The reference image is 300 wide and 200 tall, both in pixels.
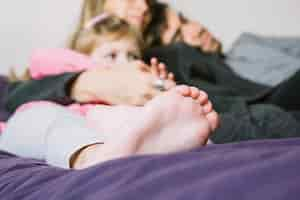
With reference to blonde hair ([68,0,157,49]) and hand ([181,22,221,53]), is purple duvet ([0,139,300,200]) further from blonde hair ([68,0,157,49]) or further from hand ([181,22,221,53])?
Answer: hand ([181,22,221,53])

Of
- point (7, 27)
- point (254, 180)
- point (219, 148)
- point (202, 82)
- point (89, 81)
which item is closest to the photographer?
point (254, 180)

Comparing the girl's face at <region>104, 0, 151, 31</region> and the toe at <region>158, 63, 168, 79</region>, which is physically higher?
the toe at <region>158, 63, 168, 79</region>

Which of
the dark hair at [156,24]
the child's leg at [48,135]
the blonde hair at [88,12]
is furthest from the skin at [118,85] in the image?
the dark hair at [156,24]

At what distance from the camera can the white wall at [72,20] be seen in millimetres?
1480

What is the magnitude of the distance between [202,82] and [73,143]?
70 centimetres

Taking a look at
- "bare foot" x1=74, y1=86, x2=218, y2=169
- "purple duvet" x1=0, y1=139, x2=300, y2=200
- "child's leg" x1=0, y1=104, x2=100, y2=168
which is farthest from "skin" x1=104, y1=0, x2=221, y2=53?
"purple duvet" x1=0, y1=139, x2=300, y2=200

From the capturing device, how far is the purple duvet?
46 cm

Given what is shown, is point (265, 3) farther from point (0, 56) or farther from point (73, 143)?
point (73, 143)

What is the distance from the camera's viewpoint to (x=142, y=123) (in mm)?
673

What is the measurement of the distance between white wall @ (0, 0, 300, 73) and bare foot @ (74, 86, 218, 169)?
801mm

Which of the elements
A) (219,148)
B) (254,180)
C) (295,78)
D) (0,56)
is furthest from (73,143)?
(0,56)

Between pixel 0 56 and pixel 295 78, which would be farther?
pixel 0 56

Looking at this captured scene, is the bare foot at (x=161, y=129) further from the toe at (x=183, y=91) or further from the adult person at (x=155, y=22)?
the adult person at (x=155, y=22)

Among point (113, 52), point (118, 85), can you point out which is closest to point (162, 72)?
point (118, 85)
